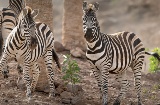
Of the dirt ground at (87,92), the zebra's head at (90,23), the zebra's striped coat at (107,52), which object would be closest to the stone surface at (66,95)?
the dirt ground at (87,92)

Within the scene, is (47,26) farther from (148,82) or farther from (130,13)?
(130,13)

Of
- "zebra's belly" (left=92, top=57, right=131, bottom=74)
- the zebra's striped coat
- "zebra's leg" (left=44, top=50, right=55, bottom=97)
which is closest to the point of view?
the zebra's striped coat

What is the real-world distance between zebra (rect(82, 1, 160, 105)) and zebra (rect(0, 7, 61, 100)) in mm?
1115

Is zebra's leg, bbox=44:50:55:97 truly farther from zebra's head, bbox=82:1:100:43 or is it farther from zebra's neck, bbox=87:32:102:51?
zebra's head, bbox=82:1:100:43

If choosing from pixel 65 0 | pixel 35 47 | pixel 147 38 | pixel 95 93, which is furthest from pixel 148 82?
pixel 147 38

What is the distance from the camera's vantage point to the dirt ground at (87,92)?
10.6 meters

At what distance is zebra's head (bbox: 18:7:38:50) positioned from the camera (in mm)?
9797

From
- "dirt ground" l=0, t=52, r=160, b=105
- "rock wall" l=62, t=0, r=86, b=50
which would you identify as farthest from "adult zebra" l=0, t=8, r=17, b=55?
"rock wall" l=62, t=0, r=86, b=50

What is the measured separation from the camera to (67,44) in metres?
17.0

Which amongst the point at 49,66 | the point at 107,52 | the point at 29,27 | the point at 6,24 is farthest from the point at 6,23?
the point at 107,52

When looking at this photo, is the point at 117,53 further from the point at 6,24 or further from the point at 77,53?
the point at 77,53

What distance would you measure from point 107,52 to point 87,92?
6.10 feet

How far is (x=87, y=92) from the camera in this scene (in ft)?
40.5

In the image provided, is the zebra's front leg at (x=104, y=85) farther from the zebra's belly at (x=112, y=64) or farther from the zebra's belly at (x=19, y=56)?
the zebra's belly at (x=19, y=56)
